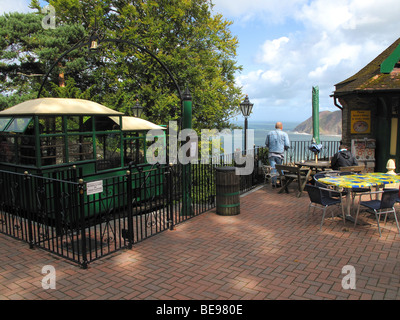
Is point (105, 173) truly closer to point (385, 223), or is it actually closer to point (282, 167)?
point (282, 167)

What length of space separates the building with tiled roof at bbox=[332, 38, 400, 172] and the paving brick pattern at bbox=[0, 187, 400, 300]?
16.7 ft

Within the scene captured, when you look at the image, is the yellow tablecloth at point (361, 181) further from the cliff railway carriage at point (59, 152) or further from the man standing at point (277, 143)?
the cliff railway carriage at point (59, 152)

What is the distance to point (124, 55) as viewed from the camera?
65.7ft

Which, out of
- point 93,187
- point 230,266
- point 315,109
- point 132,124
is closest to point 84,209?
point 93,187

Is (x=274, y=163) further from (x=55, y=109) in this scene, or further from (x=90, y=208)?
(x=55, y=109)

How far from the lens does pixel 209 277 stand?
462 cm

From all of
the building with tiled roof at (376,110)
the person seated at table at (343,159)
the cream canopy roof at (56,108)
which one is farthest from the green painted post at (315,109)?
the cream canopy roof at (56,108)

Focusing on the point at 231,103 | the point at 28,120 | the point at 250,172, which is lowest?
the point at 250,172

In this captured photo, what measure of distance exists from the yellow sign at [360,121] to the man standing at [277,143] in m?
3.01

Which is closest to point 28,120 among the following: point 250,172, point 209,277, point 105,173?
point 105,173

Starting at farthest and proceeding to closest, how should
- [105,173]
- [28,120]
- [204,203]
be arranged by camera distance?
[204,203], [105,173], [28,120]

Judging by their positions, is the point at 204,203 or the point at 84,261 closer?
the point at 84,261

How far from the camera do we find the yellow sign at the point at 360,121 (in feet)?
38.7

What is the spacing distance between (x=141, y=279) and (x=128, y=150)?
565cm
